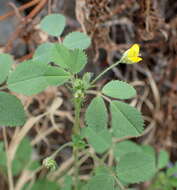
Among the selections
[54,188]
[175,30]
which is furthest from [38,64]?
[175,30]

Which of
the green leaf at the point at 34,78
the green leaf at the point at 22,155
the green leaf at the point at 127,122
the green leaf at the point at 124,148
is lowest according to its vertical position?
the green leaf at the point at 22,155

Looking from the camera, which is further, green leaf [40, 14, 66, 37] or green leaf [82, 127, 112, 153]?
green leaf [82, 127, 112, 153]

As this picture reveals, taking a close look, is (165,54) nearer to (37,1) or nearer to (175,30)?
(175,30)

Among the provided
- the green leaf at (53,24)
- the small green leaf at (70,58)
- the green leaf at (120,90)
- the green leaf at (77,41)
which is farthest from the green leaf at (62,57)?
the green leaf at (53,24)

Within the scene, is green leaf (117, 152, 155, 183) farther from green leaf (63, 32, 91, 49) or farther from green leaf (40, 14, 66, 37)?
green leaf (40, 14, 66, 37)

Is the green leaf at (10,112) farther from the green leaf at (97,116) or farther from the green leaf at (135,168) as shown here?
the green leaf at (135,168)

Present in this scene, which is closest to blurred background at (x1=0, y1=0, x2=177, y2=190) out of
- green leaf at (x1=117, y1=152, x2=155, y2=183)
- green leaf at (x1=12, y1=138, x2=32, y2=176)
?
green leaf at (x1=12, y1=138, x2=32, y2=176)
